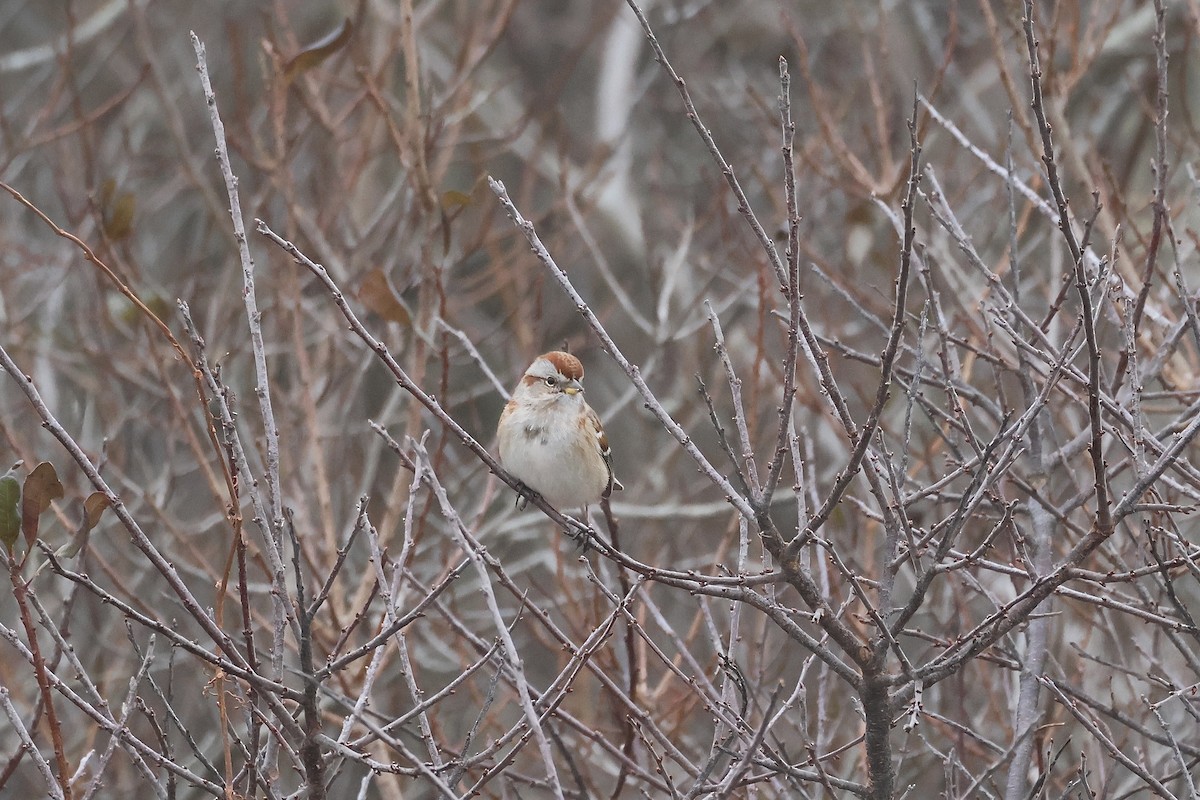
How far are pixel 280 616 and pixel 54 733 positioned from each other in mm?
473

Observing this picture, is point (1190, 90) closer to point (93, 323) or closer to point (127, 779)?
point (93, 323)

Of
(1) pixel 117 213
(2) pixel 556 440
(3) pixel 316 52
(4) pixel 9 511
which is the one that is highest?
(3) pixel 316 52

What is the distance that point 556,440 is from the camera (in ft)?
15.8

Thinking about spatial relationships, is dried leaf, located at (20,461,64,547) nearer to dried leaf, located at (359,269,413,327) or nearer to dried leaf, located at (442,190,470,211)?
dried leaf, located at (359,269,413,327)

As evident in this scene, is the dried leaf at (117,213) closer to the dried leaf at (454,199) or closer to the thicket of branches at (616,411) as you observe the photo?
the thicket of branches at (616,411)

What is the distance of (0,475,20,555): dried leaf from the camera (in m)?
2.34

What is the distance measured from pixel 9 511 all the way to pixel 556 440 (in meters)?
2.63

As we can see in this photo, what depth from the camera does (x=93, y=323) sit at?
7395 millimetres

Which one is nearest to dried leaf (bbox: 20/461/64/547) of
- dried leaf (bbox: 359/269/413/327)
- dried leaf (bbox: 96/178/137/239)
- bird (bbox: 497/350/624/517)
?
dried leaf (bbox: 359/269/413/327)

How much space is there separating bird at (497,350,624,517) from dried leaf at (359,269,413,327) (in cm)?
59

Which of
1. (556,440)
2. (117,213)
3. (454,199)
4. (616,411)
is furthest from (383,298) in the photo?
(616,411)

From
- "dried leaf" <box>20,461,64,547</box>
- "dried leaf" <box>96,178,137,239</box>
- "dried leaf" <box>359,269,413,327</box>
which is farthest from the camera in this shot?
"dried leaf" <box>96,178,137,239</box>

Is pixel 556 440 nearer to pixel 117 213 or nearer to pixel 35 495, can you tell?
pixel 117 213

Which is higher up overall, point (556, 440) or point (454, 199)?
point (454, 199)
